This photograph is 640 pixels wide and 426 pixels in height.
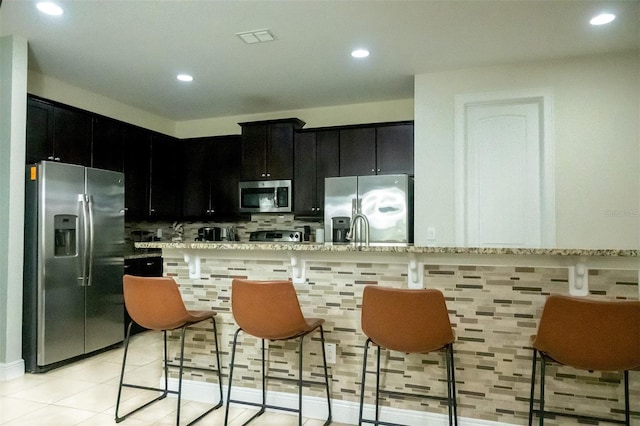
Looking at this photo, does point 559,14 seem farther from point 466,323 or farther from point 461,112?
point 466,323

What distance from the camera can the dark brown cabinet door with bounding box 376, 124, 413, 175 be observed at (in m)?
4.68

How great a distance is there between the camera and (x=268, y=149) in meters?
5.25

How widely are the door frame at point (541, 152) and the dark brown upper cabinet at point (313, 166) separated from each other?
1500mm

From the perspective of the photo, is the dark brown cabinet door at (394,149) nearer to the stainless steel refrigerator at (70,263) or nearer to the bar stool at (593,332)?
the stainless steel refrigerator at (70,263)

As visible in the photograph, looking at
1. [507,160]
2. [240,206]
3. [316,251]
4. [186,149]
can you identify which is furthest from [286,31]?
[186,149]

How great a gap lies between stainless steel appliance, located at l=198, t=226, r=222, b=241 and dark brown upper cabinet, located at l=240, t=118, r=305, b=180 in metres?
0.93

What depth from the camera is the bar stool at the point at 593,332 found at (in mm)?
1742

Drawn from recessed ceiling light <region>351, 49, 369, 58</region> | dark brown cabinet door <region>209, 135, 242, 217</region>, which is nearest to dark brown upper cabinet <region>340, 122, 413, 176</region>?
recessed ceiling light <region>351, 49, 369, 58</region>

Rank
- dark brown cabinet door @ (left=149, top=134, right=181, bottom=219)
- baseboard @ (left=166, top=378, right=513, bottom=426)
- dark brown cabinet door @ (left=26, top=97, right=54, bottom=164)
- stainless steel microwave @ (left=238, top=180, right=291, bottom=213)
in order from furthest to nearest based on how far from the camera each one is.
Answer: dark brown cabinet door @ (left=149, top=134, right=181, bottom=219) → stainless steel microwave @ (left=238, top=180, right=291, bottom=213) → dark brown cabinet door @ (left=26, top=97, right=54, bottom=164) → baseboard @ (left=166, top=378, right=513, bottom=426)

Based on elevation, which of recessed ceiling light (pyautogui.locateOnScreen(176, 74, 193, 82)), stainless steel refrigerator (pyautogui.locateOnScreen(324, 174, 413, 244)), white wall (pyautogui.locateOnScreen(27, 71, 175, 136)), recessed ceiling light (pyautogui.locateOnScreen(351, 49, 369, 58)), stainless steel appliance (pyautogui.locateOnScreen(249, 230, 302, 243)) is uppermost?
recessed ceiling light (pyautogui.locateOnScreen(176, 74, 193, 82))

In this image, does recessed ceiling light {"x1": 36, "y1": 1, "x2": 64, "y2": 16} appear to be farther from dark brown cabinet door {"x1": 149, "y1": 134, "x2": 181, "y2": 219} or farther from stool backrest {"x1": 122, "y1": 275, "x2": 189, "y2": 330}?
dark brown cabinet door {"x1": 149, "y1": 134, "x2": 181, "y2": 219}

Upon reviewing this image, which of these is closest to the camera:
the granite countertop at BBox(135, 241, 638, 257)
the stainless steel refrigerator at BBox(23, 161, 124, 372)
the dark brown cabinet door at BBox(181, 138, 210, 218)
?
the granite countertop at BBox(135, 241, 638, 257)

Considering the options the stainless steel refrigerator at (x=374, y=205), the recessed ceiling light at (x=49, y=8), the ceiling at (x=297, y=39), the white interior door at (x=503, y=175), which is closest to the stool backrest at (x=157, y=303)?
the ceiling at (x=297, y=39)

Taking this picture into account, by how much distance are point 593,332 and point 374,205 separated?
2811mm
